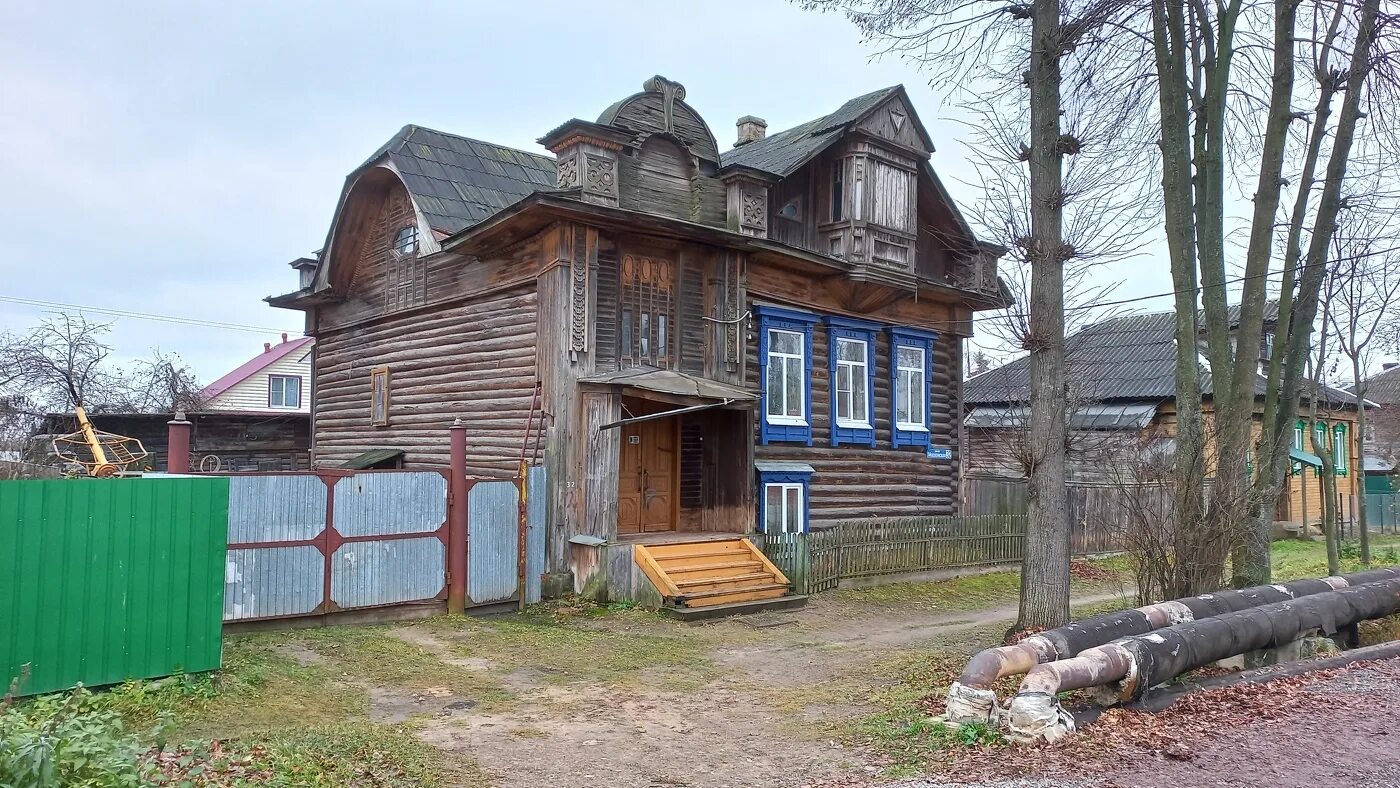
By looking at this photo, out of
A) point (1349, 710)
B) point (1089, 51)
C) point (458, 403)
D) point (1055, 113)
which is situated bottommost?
point (1349, 710)

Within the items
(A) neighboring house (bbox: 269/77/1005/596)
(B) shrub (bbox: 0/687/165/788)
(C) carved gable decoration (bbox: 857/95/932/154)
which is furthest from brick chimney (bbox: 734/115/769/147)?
(B) shrub (bbox: 0/687/165/788)

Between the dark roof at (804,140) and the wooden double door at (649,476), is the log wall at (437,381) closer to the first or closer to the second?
the wooden double door at (649,476)

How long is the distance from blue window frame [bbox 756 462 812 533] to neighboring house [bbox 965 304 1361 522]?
8031 mm

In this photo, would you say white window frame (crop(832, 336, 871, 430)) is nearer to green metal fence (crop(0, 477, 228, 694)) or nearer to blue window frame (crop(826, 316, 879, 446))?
blue window frame (crop(826, 316, 879, 446))

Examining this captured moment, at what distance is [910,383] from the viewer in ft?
65.1

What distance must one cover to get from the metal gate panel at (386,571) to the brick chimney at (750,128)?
1309 centimetres

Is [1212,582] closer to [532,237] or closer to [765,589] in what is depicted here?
[765,589]

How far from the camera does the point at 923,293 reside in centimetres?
1936

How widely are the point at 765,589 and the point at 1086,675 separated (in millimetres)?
7390

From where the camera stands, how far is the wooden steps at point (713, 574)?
12.8 m

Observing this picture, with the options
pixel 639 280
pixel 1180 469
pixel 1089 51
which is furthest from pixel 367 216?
pixel 1180 469

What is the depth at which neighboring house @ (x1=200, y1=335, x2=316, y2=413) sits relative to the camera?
146 ft

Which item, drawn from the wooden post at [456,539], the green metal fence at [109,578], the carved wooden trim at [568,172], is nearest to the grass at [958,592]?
the wooden post at [456,539]

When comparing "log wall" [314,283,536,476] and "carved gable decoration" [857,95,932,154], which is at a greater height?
"carved gable decoration" [857,95,932,154]
